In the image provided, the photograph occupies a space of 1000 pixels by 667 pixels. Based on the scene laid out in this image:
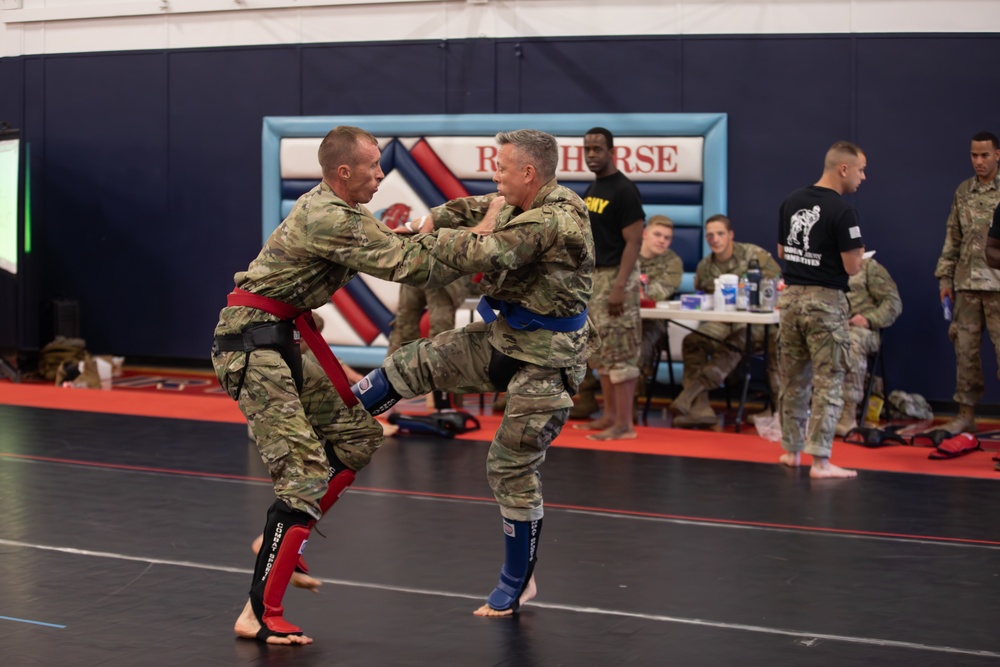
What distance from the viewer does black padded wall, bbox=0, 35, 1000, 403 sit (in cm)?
891

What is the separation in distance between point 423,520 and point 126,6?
7.50 meters

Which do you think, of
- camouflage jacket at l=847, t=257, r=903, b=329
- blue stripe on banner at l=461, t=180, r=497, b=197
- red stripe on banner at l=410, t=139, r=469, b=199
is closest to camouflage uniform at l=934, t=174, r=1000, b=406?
camouflage jacket at l=847, t=257, r=903, b=329

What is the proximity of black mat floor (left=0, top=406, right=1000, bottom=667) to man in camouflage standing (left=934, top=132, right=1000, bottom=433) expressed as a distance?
1.32m

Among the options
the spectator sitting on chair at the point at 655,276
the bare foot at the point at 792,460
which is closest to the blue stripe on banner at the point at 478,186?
the spectator sitting on chair at the point at 655,276

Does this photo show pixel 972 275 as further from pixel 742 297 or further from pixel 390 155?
pixel 390 155

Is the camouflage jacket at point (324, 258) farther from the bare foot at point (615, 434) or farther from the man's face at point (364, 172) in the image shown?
the bare foot at point (615, 434)

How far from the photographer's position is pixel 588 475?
6.47 meters

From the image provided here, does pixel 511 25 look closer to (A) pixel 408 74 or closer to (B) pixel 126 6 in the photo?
(A) pixel 408 74

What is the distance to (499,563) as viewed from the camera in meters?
4.83

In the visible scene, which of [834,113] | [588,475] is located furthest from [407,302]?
[834,113]

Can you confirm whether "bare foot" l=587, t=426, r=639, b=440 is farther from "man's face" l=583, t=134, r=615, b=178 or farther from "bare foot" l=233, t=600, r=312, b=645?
"bare foot" l=233, t=600, r=312, b=645

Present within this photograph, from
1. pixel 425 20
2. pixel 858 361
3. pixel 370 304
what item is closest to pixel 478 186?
pixel 370 304

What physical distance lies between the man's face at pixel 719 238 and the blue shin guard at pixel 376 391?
4670 millimetres

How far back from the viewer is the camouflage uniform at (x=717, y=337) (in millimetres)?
8320
